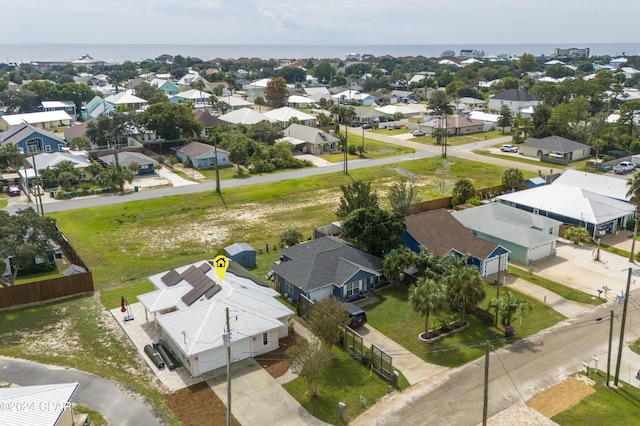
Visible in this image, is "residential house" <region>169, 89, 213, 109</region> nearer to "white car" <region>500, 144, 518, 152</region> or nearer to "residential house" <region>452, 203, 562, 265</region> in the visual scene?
"white car" <region>500, 144, 518, 152</region>

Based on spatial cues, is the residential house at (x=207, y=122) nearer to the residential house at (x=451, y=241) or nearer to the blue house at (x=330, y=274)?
the residential house at (x=451, y=241)

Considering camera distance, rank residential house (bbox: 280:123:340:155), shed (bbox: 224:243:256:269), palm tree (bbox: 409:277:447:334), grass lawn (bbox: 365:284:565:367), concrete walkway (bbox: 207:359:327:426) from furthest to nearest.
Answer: residential house (bbox: 280:123:340:155) → shed (bbox: 224:243:256:269) → palm tree (bbox: 409:277:447:334) → grass lawn (bbox: 365:284:565:367) → concrete walkway (bbox: 207:359:327:426)

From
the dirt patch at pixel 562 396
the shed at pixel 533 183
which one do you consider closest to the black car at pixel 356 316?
the dirt patch at pixel 562 396

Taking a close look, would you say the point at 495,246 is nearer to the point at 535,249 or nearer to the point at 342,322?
the point at 535,249

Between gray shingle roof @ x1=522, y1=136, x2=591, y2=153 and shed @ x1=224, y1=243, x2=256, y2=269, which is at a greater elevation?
gray shingle roof @ x1=522, y1=136, x2=591, y2=153

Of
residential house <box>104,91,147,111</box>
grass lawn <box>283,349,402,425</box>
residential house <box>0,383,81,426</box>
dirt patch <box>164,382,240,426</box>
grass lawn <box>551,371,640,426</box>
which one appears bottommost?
grass lawn <box>551,371,640,426</box>

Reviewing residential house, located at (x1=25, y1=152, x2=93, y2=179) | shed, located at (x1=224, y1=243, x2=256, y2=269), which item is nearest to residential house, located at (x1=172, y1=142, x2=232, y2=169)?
residential house, located at (x1=25, y1=152, x2=93, y2=179)

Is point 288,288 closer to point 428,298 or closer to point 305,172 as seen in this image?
point 428,298
